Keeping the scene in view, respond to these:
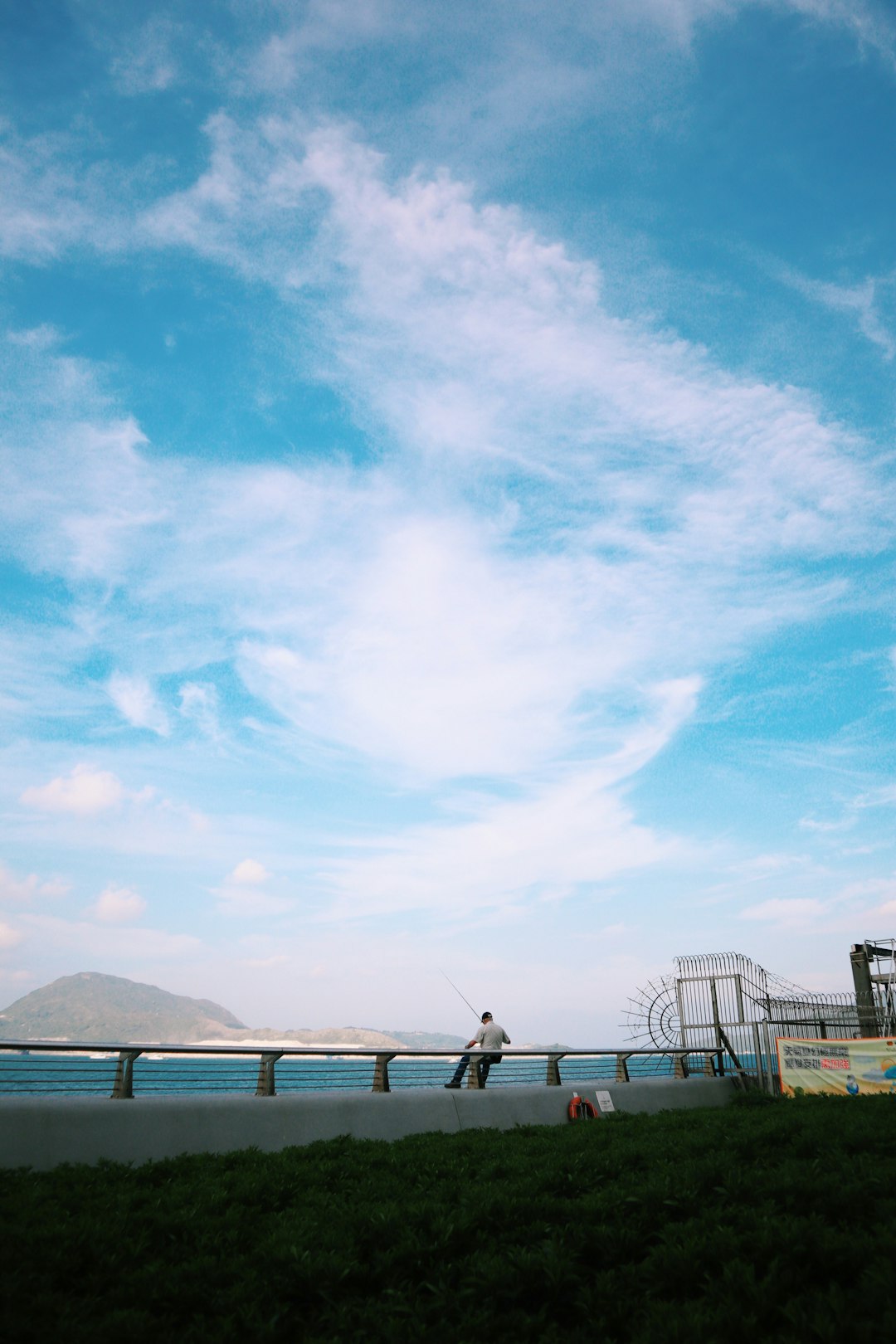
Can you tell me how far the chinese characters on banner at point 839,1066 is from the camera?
16.9 metres

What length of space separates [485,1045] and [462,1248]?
31.8ft

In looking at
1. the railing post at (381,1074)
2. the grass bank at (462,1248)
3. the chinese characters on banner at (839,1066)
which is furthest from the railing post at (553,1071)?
the grass bank at (462,1248)

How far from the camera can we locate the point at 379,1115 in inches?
454

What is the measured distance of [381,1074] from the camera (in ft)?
41.1

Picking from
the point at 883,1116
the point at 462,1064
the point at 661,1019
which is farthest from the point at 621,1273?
the point at 661,1019

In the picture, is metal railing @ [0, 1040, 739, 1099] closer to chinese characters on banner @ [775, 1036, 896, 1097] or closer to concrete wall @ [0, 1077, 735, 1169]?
concrete wall @ [0, 1077, 735, 1169]

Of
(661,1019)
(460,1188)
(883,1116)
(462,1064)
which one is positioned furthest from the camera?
(661,1019)

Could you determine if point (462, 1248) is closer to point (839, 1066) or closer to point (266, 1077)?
point (266, 1077)

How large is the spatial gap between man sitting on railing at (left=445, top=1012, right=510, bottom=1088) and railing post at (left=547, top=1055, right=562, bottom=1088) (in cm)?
83

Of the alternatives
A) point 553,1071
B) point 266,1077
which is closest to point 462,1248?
point 266,1077

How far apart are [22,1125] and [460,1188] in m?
3.87

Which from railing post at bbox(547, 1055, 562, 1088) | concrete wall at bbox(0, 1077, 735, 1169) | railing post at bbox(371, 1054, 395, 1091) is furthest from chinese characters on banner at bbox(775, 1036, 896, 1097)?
railing post at bbox(371, 1054, 395, 1091)

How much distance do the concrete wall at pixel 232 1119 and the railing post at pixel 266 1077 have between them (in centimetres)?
17

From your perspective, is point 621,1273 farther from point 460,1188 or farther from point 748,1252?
point 460,1188
